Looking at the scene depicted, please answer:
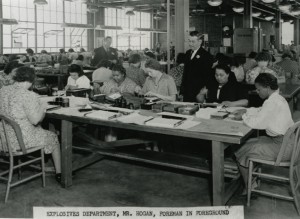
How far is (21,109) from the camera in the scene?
3.10m

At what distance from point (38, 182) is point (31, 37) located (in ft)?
41.1

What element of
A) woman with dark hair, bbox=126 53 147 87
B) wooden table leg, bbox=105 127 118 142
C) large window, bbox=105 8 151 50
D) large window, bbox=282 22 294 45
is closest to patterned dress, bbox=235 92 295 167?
wooden table leg, bbox=105 127 118 142

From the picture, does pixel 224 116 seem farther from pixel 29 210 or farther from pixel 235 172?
pixel 29 210

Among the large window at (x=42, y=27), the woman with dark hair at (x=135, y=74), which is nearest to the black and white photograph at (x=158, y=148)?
the woman with dark hair at (x=135, y=74)

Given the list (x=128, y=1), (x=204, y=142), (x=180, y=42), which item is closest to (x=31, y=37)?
(x=128, y=1)

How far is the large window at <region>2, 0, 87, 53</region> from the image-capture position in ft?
46.0

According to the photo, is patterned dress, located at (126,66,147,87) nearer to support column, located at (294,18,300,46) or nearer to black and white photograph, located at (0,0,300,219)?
black and white photograph, located at (0,0,300,219)

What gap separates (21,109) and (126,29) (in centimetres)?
1740

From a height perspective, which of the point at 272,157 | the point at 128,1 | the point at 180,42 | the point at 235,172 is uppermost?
the point at 128,1

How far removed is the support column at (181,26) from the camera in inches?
248

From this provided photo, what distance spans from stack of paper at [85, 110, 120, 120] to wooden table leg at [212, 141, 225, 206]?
88cm

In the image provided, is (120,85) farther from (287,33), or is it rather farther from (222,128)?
(287,33)

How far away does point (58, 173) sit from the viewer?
3.47 m

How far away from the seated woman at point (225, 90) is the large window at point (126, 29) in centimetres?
1436
